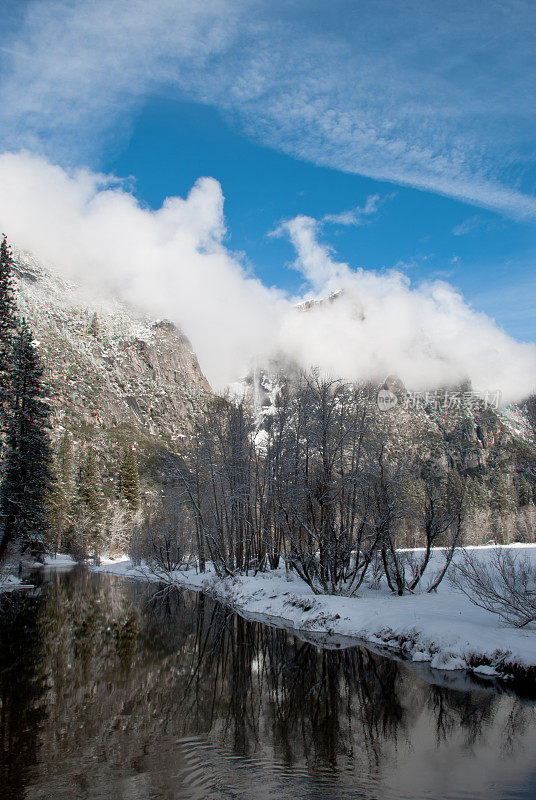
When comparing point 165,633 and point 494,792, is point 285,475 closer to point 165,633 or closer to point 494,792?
point 165,633

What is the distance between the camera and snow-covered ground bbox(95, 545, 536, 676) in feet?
42.2

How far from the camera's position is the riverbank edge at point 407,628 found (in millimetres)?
12455

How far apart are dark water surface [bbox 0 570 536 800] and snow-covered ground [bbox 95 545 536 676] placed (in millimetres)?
1415

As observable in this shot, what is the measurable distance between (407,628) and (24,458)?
2506cm

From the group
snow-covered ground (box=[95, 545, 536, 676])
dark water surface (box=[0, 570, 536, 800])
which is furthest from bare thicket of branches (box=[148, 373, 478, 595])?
dark water surface (box=[0, 570, 536, 800])

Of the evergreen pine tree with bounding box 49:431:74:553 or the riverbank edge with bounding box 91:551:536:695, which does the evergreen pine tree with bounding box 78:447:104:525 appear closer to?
the evergreen pine tree with bounding box 49:431:74:553

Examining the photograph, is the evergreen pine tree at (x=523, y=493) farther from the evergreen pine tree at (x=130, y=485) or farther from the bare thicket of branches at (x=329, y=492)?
the bare thicket of branches at (x=329, y=492)

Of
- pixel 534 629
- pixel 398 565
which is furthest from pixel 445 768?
pixel 398 565

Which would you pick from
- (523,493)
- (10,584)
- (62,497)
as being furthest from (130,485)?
(523,493)

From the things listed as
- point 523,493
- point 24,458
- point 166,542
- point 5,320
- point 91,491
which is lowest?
point 166,542

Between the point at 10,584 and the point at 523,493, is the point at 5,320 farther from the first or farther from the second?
the point at 523,493

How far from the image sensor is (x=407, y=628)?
15664mm

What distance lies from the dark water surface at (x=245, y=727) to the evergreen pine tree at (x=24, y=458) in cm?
1459

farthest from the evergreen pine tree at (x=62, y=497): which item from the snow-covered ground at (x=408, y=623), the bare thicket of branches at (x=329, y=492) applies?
the snow-covered ground at (x=408, y=623)
